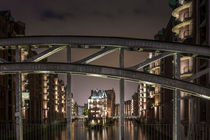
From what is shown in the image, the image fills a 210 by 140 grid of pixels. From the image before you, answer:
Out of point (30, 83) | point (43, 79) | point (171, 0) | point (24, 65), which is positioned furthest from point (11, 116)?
point (24, 65)

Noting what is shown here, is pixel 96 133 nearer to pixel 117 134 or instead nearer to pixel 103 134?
pixel 117 134

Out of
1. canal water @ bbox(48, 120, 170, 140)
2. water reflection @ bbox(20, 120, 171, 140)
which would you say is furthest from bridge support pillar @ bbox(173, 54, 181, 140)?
water reflection @ bbox(20, 120, 171, 140)

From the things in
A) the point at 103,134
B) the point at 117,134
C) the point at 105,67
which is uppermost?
the point at 105,67

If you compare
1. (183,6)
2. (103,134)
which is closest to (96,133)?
(103,134)

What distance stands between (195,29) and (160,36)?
3146cm

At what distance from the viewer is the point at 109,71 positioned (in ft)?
22.3

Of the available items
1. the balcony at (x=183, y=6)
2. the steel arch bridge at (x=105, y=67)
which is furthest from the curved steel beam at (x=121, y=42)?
the balcony at (x=183, y=6)

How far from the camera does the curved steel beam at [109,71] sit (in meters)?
6.81

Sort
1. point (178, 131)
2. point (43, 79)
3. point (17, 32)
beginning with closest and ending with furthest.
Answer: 1. point (178, 131)
2. point (17, 32)
3. point (43, 79)

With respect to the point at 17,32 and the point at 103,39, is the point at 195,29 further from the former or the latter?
the point at 17,32

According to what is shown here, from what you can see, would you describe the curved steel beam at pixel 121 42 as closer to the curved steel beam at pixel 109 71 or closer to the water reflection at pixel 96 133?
the curved steel beam at pixel 109 71

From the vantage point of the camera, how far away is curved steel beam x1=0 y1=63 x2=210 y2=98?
22.3 feet

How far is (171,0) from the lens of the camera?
32594mm

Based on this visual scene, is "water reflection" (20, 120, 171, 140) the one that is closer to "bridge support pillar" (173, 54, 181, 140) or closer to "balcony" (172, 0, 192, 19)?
"bridge support pillar" (173, 54, 181, 140)
